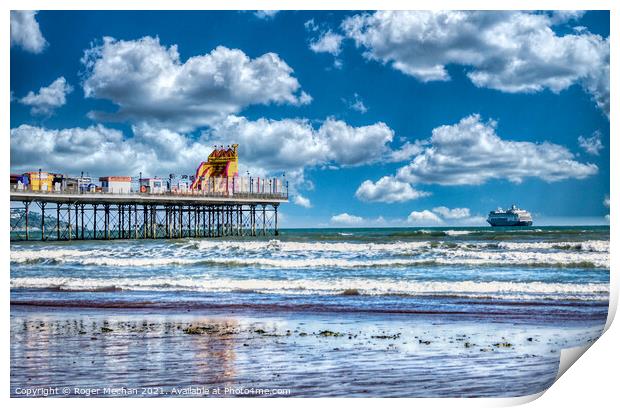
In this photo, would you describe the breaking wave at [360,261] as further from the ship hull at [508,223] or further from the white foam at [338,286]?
the white foam at [338,286]

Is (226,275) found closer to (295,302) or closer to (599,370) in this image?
(295,302)

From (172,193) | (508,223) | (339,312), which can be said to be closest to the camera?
(339,312)

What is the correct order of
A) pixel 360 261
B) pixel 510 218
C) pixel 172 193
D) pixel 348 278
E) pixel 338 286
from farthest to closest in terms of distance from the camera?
pixel 172 193 < pixel 510 218 < pixel 360 261 < pixel 348 278 < pixel 338 286

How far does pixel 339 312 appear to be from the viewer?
8.12 metres

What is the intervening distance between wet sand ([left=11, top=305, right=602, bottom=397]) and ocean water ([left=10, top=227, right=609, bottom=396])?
0.7 inches

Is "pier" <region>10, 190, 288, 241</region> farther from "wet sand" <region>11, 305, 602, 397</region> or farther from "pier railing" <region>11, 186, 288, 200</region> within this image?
"wet sand" <region>11, 305, 602, 397</region>

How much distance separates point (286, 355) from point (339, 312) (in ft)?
6.43

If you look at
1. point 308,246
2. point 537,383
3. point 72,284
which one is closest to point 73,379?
point 537,383

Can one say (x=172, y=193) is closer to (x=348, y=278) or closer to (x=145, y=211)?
(x=145, y=211)

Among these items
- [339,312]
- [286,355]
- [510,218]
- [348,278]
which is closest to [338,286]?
[348,278]
